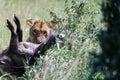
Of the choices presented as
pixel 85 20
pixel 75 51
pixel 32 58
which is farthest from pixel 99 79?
pixel 85 20

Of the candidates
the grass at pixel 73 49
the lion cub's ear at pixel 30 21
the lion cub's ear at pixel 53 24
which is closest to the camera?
the grass at pixel 73 49

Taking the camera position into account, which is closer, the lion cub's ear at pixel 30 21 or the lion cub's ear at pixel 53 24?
the lion cub's ear at pixel 53 24

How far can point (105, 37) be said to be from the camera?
381 centimetres

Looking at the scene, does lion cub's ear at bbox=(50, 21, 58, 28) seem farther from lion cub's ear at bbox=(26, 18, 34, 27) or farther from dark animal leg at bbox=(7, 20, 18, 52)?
dark animal leg at bbox=(7, 20, 18, 52)

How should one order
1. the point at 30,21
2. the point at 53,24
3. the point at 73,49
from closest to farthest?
the point at 73,49, the point at 53,24, the point at 30,21

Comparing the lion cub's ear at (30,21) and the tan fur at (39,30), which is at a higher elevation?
the lion cub's ear at (30,21)

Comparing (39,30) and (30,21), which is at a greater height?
(30,21)

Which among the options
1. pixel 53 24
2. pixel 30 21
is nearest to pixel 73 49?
pixel 53 24

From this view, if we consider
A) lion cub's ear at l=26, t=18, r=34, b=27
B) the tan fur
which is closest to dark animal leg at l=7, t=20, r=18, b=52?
the tan fur

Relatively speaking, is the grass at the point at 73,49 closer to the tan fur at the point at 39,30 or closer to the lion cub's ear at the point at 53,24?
the lion cub's ear at the point at 53,24

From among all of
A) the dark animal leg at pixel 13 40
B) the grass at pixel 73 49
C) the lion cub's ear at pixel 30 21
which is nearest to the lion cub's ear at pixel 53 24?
the grass at pixel 73 49

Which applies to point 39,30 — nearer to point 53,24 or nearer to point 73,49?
point 53,24

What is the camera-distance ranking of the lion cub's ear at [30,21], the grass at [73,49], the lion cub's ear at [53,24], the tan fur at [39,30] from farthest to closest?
the lion cub's ear at [30,21] < the tan fur at [39,30] < the lion cub's ear at [53,24] < the grass at [73,49]

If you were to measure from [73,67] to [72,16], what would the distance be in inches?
77.5
